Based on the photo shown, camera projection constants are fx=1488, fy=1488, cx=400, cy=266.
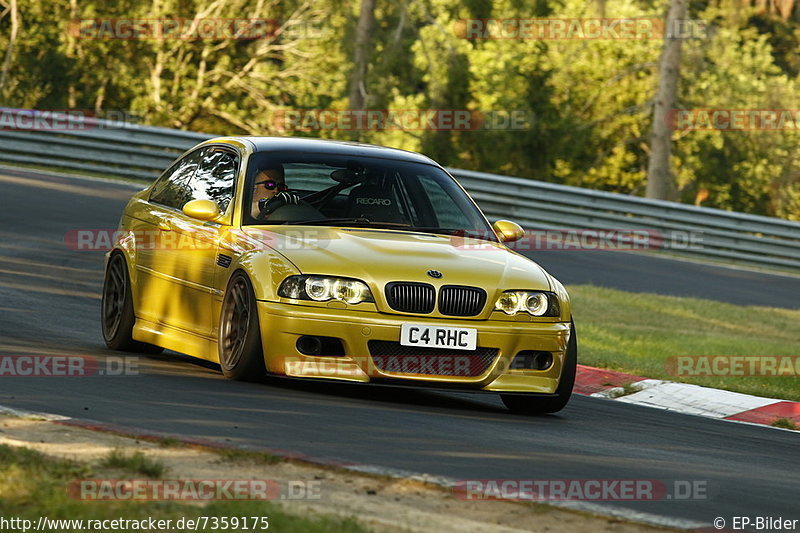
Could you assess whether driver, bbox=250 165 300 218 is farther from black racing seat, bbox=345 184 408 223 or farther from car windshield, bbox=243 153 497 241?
black racing seat, bbox=345 184 408 223

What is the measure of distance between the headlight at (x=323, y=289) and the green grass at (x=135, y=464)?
104 inches

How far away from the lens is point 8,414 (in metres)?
6.82

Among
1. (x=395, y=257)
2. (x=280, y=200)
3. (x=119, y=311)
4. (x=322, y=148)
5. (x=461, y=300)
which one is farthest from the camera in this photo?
(x=119, y=311)

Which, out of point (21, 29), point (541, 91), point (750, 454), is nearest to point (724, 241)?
point (541, 91)

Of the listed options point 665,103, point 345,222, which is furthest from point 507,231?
point 665,103

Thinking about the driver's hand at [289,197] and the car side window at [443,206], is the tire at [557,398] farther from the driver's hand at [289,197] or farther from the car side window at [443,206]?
the driver's hand at [289,197]

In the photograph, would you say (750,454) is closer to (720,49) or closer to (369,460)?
(369,460)

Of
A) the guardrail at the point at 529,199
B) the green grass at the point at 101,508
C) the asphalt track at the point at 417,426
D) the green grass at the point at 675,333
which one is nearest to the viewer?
the green grass at the point at 101,508

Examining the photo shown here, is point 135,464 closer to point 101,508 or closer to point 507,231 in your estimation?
point 101,508

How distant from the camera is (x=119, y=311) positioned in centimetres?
1030

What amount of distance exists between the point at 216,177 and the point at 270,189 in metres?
0.53

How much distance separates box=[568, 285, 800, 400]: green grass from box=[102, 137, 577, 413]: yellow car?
3.44 metres

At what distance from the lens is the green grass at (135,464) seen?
5.61 m

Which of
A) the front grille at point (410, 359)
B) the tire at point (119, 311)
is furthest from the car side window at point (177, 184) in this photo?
the front grille at point (410, 359)
